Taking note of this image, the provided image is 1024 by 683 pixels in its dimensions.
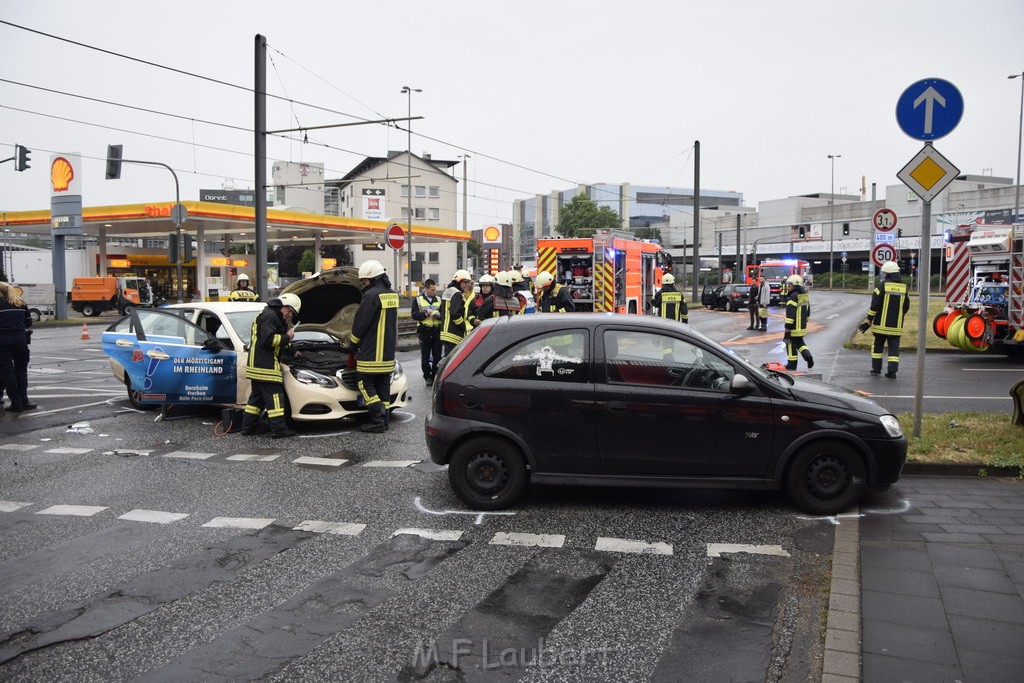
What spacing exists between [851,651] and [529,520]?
2.64m

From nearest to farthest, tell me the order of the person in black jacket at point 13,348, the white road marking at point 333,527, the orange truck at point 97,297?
1. the white road marking at point 333,527
2. the person in black jacket at point 13,348
3. the orange truck at point 97,297

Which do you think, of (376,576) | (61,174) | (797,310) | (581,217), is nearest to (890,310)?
(797,310)

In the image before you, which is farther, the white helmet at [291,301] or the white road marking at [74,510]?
the white helmet at [291,301]

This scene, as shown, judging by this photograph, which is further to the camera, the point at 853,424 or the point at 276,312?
the point at 276,312

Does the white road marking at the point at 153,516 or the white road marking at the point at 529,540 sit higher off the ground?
the white road marking at the point at 529,540

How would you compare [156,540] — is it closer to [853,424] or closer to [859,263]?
[853,424]

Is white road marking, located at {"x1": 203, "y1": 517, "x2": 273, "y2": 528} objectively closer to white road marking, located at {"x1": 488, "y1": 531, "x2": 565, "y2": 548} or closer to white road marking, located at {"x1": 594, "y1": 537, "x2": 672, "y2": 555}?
white road marking, located at {"x1": 488, "y1": 531, "x2": 565, "y2": 548}

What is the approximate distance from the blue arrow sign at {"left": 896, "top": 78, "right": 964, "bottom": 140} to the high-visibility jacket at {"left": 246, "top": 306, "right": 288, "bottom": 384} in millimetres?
6555

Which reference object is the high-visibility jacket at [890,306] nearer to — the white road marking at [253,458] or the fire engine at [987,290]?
the fire engine at [987,290]

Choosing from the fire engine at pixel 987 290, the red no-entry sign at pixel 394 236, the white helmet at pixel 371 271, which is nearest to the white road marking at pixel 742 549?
the white helmet at pixel 371 271

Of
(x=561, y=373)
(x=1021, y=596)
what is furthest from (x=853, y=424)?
(x=561, y=373)

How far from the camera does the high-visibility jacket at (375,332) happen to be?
29.2 ft

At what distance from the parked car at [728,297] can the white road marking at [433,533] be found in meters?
32.8

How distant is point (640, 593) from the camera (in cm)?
461
